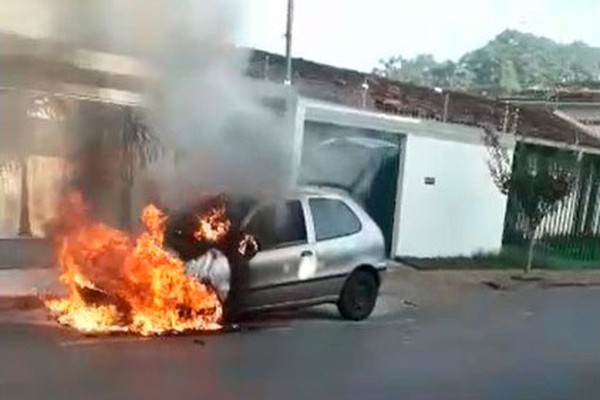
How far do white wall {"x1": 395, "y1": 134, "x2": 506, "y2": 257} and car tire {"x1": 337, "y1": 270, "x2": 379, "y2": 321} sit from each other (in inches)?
206

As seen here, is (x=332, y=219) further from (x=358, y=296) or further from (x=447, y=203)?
(x=447, y=203)

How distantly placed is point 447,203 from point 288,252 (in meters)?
8.32

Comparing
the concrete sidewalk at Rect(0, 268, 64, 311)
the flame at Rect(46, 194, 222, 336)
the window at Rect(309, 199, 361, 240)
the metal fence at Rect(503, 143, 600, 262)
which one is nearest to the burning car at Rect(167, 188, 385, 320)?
the window at Rect(309, 199, 361, 240)

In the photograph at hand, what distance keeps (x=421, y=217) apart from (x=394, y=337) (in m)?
7.16

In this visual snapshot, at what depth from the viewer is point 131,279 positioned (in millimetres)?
7297

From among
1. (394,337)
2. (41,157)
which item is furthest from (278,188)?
(41,157)

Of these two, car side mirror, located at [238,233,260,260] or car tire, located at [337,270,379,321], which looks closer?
car side mirror, located at [238,233,260,260]

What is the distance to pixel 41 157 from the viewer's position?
264 inches

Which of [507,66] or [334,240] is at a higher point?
[507,66]

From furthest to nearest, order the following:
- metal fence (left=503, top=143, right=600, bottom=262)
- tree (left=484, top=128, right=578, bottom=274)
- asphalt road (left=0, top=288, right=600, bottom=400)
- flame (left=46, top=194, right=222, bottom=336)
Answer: metal fence (left=503, top=143, right=600, bottom=262)
tree (left=484, top=128, right=578, bottom=274)
flame (left=46, top=194, right=222, bottom=336)
asphalt road (left=0, top=288, right=600, bottom=400)

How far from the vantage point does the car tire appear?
9.30 metres

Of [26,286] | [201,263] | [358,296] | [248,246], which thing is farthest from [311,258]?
[26,286]

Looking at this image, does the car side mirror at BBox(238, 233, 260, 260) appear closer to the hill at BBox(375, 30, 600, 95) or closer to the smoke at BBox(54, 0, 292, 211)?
the smoke at BBox(54, 0, 292, 211)

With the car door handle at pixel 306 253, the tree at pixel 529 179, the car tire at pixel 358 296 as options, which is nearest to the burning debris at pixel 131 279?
the car door handle at pixel 306 253
